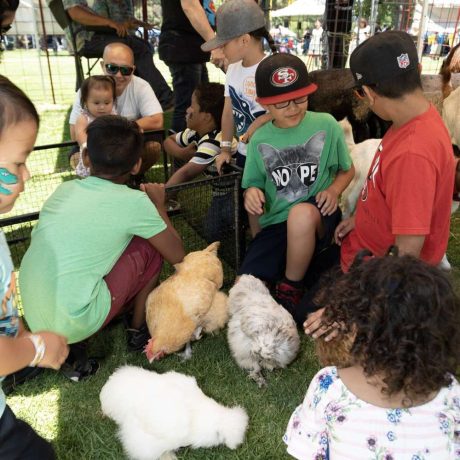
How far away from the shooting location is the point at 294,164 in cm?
234

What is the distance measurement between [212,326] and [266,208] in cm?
73

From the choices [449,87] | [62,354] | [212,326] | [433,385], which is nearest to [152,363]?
[212,326]

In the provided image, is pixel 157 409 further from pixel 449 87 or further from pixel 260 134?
pixel 449 87

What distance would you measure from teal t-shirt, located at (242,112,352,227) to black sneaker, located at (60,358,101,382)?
3.76 ft

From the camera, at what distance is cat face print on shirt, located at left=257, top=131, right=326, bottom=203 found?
2.31 meters

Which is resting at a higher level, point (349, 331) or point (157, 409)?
point (349, 331)

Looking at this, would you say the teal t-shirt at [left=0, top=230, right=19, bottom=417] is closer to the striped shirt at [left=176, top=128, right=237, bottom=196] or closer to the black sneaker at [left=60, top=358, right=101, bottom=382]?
the black sneaker at [left=60, top=358, right=101, bottom=382]

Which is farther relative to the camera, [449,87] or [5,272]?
[449,87]

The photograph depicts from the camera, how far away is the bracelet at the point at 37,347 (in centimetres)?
111

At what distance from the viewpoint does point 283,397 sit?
190 cm

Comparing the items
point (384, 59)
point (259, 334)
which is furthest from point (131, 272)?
point (384, 59)

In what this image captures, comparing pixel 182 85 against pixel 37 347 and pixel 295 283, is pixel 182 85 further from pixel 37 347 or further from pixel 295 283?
pixel 37 347

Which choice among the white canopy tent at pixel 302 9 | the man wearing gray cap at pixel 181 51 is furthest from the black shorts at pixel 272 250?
the white canopy tent at pixel 302 9

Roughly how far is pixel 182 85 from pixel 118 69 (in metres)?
0.83
